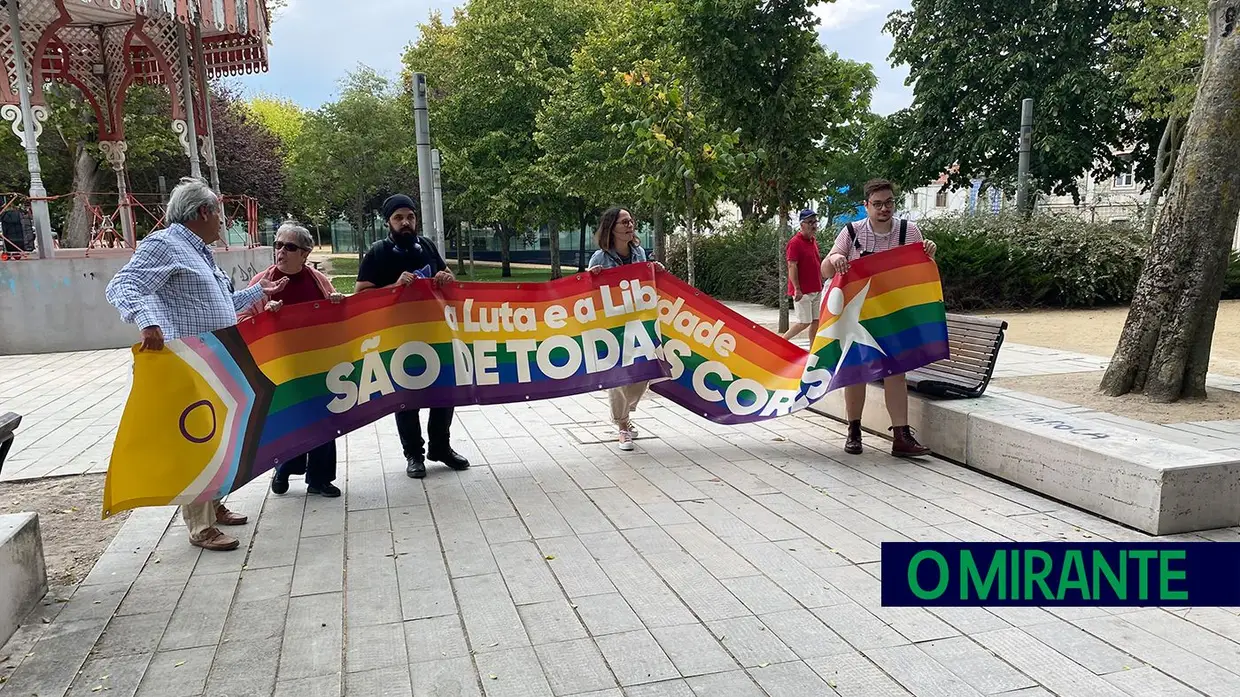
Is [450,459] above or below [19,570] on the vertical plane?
below

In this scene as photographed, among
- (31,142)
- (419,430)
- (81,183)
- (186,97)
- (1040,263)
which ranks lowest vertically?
(419,430)

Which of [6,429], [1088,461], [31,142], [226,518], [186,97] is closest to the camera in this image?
[6,429]

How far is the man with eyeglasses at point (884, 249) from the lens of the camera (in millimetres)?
5680

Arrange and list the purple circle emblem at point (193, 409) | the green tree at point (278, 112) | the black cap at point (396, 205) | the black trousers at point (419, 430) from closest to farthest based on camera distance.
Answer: the purple circle emblem at point (193, 409) → the black cap at point (396, 205) → the black trousers at point (419, 430) → the green tree at point (278, 112)

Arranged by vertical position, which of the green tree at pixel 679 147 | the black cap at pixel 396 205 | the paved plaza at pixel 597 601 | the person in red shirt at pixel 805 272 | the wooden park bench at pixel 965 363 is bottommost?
the paved plaza at pixel 597 601

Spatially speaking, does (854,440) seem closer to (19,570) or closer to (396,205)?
(396,205)

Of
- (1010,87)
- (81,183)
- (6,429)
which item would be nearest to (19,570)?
(6,429)

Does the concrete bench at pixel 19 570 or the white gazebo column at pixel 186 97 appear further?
the white gazebo column at pixel 186 97

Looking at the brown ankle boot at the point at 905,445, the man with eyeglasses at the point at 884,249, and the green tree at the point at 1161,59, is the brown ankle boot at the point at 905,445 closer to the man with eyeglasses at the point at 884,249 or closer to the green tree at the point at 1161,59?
the man with eyeglasses at the point at 884,249

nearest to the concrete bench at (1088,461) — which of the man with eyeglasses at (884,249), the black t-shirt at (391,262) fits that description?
the man with eyeglasses at (884,249)

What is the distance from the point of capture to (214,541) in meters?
4.32

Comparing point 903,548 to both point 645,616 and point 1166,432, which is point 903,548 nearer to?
point 645,616

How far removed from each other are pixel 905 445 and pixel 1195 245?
2.59 m

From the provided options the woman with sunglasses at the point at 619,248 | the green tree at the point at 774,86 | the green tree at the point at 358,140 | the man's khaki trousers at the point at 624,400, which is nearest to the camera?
the woman with sunglasses at the point at 619,248
